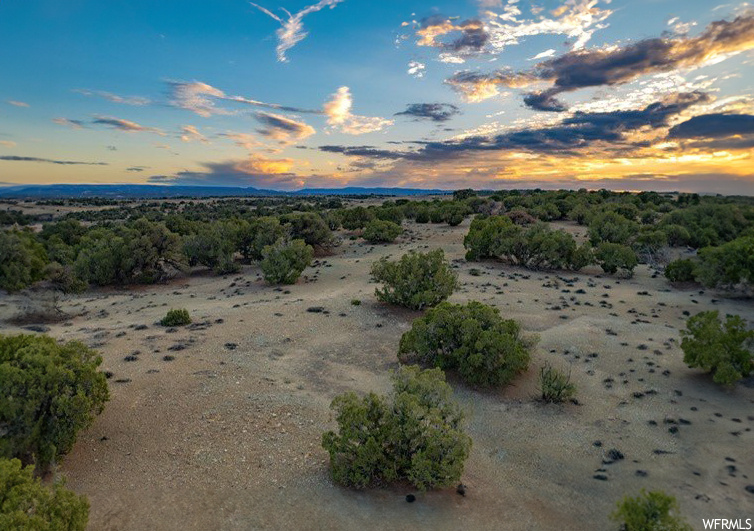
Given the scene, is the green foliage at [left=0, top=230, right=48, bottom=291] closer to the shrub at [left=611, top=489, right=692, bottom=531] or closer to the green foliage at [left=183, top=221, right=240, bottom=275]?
the green foliage at [left=183, top=221, right=240, bottom=275]

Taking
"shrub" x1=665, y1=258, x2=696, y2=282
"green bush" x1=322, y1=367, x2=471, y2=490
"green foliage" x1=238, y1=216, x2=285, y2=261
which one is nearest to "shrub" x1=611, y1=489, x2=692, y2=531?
"green bush" x1=322, y1=367, x2=471, y2=490

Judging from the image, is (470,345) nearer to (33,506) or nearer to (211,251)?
(33,506)

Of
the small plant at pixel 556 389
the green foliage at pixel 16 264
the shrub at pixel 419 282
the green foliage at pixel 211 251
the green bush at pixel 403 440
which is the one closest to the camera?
the green bush at pixel 403 440

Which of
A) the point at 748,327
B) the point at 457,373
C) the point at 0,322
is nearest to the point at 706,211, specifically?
the point at 748,327

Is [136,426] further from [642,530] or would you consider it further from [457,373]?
[642,530]

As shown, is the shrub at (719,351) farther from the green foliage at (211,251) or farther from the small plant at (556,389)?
the green foliage at (211,251)

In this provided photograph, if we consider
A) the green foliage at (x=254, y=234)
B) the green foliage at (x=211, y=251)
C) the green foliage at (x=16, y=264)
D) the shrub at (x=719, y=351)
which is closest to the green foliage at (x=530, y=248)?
the green foliage at (x=254, y=234)
